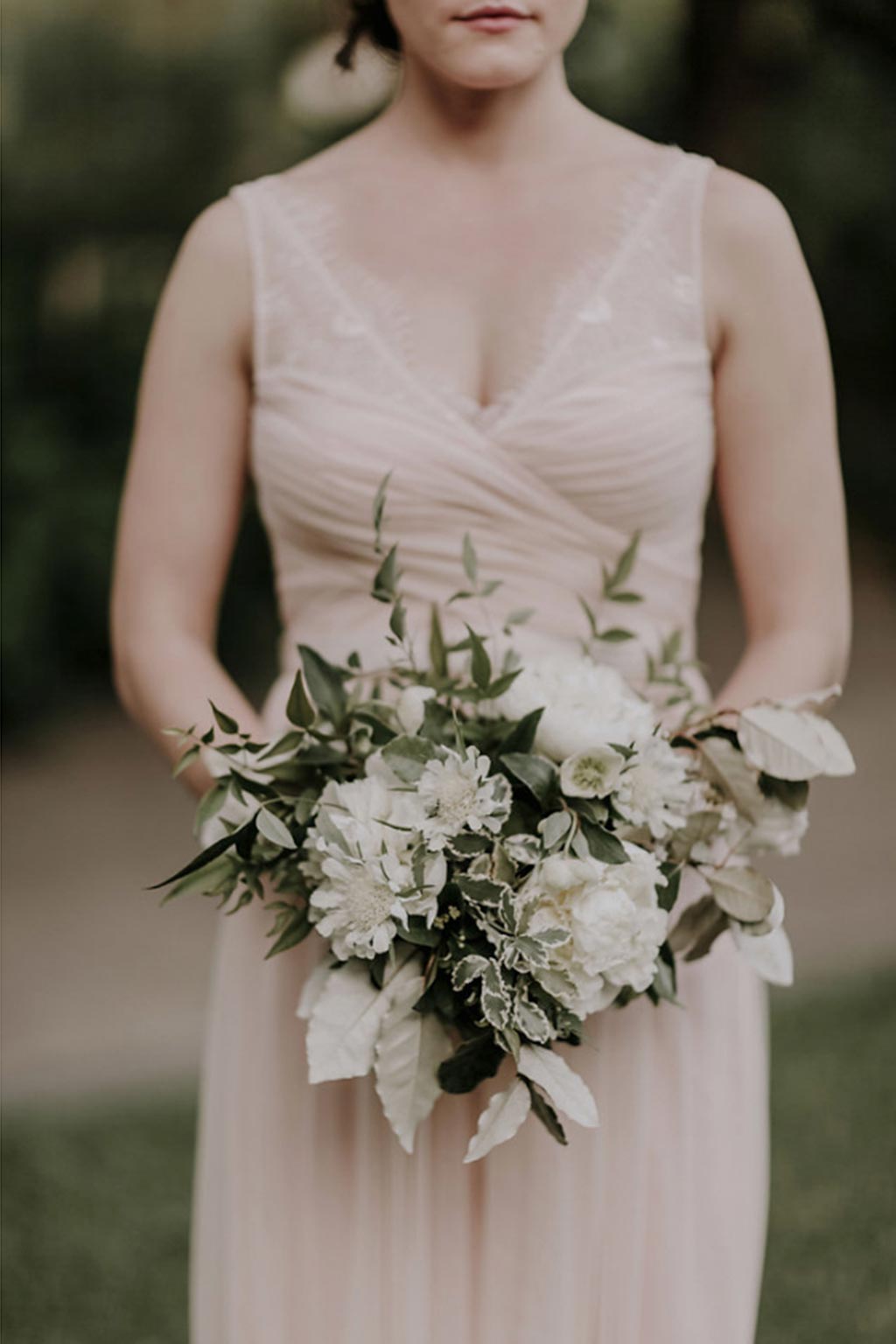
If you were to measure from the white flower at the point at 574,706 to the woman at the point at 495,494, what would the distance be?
0.86 ft

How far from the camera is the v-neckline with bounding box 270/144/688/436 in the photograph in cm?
199

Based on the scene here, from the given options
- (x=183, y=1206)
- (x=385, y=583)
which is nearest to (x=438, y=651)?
(x=385, y=583)

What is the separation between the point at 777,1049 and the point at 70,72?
5034 millimetres

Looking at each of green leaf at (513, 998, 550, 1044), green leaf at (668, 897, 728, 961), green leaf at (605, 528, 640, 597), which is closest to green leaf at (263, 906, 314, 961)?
green leaf at (513, 998, 550, 1044)

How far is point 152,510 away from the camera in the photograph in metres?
2.07

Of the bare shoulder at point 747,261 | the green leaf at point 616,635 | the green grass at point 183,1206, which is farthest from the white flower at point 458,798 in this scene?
the green grass at point 183,1206

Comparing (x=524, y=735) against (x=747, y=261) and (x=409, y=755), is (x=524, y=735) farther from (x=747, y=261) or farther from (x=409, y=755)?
(x=747, y=261)

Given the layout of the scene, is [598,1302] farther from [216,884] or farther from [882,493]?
[882,493]

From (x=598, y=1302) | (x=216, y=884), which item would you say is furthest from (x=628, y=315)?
(x=598, y=1302)

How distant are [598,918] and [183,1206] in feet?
10.1

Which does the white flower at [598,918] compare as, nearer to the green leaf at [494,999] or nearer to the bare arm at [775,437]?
the green leaf at [494,999]

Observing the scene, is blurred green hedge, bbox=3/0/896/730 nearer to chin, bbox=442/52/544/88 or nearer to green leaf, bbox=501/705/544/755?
chin, bbox=442/52/544/88

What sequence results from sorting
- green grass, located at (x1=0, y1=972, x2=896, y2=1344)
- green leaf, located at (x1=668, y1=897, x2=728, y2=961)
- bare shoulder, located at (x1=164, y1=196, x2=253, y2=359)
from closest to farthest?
green leaf, located at (x1=668, y1=897, x2=728, y2=961) → bare shoulder, located at (x1=164, y1=196, x2=253, y2=359) → green grass, located at (x1=0, y1=972, x2=896, y2=1344)

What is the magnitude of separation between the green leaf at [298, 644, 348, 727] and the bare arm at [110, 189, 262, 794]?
0.80 feet
